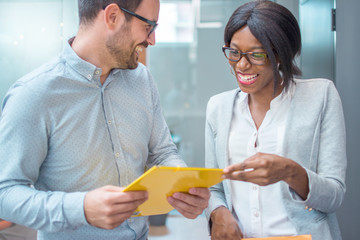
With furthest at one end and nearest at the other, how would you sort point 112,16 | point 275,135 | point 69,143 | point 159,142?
point 159,142 → point 275,135 → point 112,16 → point 69,143

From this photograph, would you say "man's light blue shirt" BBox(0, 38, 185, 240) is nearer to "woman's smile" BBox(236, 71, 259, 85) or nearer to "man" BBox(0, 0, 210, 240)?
"man" BBox(0, 0, 210, 240)

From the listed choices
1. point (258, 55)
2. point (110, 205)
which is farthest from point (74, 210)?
point (258, 55)

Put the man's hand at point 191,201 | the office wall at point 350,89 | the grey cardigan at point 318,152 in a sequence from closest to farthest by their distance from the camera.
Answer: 1. the man's hand at point 191,201
2. the grey cardigan at point 318,152
3. the office wall at point 350,89

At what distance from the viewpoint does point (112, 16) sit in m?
1.54

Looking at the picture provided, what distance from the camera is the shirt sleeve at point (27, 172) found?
1.28 meters

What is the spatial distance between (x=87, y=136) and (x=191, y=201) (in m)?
0.46

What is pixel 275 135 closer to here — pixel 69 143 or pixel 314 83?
pixel 314 83

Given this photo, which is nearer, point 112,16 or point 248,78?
point 112,16

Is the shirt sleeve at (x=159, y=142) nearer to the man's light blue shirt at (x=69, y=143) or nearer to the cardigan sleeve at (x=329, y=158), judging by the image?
the man's light blue shirt at (x=69, y=143)

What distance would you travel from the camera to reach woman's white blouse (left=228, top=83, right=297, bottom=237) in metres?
1.59

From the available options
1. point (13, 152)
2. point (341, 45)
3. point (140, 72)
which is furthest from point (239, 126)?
point (341, 45)

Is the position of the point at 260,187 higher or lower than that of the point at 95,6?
lower

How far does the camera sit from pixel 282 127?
1.64 metres

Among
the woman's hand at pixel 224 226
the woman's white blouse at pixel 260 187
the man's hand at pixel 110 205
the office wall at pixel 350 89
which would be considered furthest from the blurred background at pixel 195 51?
the man's hand at pixel 110 205
